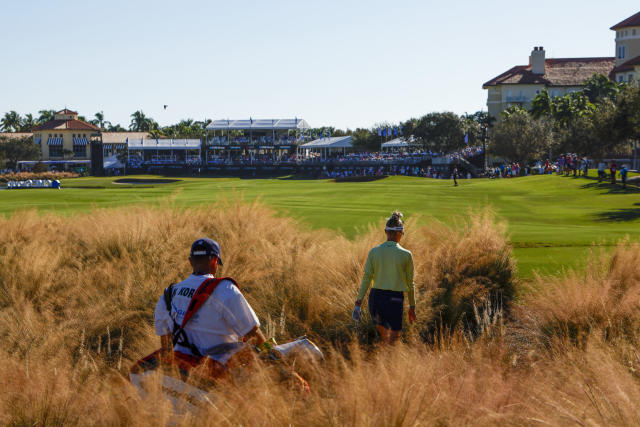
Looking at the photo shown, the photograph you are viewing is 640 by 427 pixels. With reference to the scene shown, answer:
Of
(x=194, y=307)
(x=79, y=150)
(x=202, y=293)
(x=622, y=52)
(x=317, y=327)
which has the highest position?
(x=622, y=52)

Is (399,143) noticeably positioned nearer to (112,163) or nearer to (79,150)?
(112,163)

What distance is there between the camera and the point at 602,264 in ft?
34.0

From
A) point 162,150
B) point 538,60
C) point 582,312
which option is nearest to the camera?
point 582,312

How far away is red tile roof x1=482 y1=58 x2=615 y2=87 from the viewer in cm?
12025

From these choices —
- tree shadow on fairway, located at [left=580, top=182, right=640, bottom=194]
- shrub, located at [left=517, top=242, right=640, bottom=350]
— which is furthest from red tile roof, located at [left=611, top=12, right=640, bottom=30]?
shrub, located at [left=517, top=242, right=640, bottom=350]

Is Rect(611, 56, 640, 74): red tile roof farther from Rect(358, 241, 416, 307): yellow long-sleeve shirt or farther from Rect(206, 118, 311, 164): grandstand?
Rect(358, 241, 416, 307): yellow long-sleeve shirt

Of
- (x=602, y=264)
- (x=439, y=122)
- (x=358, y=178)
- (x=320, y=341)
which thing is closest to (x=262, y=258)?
(x=320, y=341)

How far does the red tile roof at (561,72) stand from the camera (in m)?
120

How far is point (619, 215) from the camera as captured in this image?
2425 centimetres

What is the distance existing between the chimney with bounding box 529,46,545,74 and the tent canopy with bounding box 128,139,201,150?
63.5m

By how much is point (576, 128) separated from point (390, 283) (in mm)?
64321

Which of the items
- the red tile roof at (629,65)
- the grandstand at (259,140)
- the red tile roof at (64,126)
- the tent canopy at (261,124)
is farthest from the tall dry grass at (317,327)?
the red tile roof at (64,126)

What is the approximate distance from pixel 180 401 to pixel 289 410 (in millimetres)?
778

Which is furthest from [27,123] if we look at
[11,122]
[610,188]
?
[610,188]
